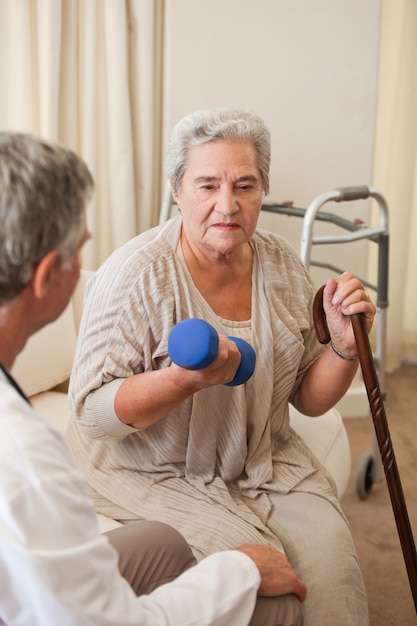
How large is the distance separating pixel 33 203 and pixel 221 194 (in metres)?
0.74

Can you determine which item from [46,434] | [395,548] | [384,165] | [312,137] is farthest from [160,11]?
[46,434]

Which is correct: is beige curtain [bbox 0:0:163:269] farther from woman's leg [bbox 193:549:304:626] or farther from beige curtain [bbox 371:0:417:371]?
woman's leg [bbox 193:549:304:626]

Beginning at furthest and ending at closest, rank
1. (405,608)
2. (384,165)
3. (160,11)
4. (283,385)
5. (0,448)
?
(384,165) < (160,11) < (405,608) < (283,385) < (0,448)

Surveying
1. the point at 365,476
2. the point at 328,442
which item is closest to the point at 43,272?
the point at 328,442

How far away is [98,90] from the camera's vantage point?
266cm

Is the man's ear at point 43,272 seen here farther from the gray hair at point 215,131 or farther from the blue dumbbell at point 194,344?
the gray hair at point 215,131

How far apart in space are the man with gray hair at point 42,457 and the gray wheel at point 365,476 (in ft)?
5.30

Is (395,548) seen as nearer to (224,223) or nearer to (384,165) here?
(224,223)

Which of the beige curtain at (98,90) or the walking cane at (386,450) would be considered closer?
the walking cane at (386,450)

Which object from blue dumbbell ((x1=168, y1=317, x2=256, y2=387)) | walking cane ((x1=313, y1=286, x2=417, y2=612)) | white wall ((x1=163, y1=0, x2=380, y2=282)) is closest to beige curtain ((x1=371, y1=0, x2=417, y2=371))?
white wall ((x1=163, y1=0, x2=380, y2=282))

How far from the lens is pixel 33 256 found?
89 centimetres

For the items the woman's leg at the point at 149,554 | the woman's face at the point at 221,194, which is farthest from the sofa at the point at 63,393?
the woman's leg at the point at 149,554

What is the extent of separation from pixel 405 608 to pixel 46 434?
1.55 meters

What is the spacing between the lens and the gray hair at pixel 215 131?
154cm
